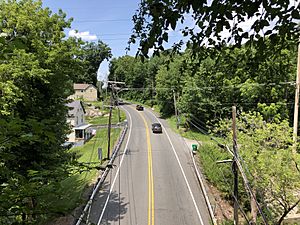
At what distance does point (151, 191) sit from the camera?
1956 centimetres

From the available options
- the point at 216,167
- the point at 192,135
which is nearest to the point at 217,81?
the point at 216,167

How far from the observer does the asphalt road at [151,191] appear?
16.1 m

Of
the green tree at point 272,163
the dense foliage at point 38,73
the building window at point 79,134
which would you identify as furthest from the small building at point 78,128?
the green tree at point 272,163

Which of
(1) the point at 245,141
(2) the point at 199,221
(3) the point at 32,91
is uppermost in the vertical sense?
(3) the point at 32,91

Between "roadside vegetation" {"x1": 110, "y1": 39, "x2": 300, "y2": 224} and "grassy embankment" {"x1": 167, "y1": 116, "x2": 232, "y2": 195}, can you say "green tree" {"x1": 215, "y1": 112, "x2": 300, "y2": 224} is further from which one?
"grassy embankment" {"x1": 167, "y1": 116, "x2": 232, "y2": 195}

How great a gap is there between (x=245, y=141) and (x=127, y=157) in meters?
13.7

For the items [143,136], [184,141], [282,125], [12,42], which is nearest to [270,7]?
[12,42]

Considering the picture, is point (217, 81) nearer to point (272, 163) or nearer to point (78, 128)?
point (272, 163)

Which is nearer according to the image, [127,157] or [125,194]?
[125,194]

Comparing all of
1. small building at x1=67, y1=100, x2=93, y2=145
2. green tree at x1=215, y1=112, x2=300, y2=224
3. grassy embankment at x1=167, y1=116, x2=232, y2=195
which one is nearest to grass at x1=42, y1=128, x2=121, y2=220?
small building at x1=67, y1=100, x2=93, y2=145

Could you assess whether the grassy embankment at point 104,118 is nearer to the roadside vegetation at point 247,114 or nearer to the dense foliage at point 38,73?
the roadside vegetation at point 247,114

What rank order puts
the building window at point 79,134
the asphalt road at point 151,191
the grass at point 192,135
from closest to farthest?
1. the asphalt road at point 151,191
2. the grass at point 192,135
3. the building window at point 79,134

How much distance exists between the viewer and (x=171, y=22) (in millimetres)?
2191

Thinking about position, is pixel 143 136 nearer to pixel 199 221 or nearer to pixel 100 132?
pixel 100 132
